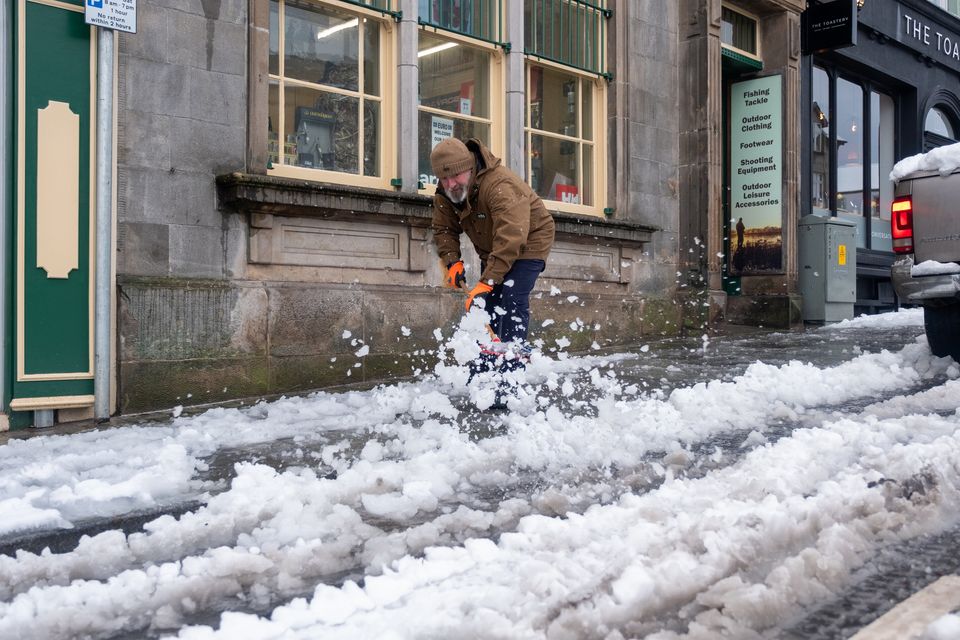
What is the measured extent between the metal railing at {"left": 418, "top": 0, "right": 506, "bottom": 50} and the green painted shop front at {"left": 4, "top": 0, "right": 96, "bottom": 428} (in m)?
3.42

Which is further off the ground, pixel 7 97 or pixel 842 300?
pixel 7 97

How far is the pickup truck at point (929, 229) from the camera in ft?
21.7

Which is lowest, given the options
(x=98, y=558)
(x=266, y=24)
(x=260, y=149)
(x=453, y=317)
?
(x=98, y=558)

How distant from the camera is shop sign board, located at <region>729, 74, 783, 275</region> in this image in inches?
507

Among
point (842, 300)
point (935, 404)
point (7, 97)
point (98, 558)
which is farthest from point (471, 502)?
point (842, 300)

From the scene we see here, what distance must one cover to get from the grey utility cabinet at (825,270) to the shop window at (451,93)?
5.88 metres

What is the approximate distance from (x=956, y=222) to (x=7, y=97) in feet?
22.0

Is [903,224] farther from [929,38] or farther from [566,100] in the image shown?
[929,38]

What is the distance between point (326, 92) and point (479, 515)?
5.57 metres

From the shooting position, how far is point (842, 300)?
42.1 feet

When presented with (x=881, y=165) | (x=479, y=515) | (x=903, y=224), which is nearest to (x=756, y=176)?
(x=881, y=165)

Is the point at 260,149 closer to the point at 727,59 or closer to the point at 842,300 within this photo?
the point at 727,59

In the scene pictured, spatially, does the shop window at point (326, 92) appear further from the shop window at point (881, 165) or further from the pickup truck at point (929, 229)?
the shop window at point (881, 165)

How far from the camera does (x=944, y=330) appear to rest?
725cm
